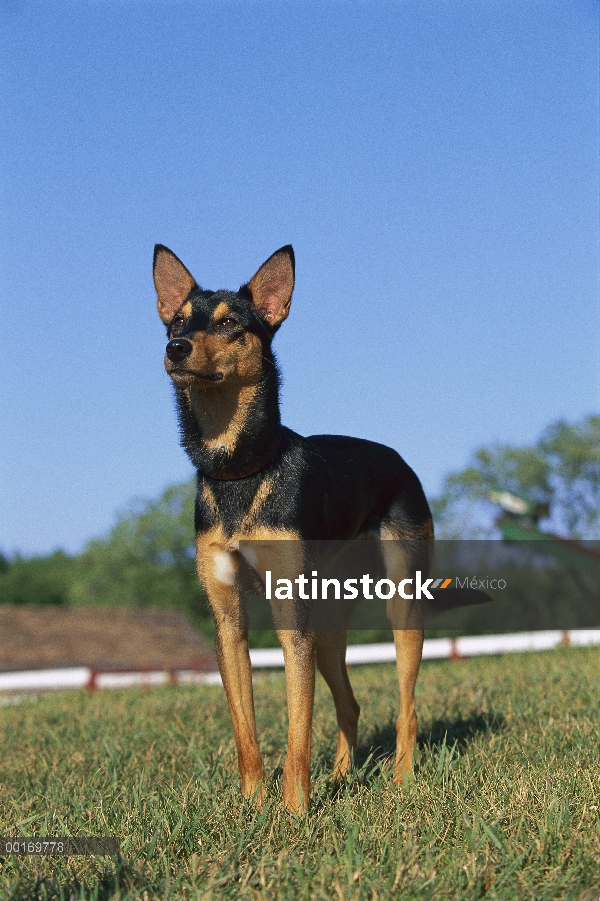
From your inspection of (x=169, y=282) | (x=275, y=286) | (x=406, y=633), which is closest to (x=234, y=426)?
(x=275, y=286)

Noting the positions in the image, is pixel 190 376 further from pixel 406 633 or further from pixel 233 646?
pixel 406 633

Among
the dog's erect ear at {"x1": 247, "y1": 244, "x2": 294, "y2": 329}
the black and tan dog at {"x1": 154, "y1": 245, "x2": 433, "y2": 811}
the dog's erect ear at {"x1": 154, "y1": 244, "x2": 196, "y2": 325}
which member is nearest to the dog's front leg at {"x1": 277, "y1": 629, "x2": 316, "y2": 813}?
the black and tan dog at {"x1": 154, "y1": 245, "x2": 433, "y2": 811}

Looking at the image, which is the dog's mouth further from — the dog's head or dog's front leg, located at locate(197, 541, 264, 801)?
dog's front leg, located at locate(197, 541, 264, 801)

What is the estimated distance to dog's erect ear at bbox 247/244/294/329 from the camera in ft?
16.8

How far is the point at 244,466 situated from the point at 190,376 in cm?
59

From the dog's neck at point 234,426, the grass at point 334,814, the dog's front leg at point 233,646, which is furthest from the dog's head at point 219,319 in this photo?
the grass at point 334,814

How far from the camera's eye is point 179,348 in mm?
4609

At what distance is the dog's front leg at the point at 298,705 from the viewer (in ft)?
15.0

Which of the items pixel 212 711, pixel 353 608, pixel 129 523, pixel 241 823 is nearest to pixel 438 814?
pixel 241 823

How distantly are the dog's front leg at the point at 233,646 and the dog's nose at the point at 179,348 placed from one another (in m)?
1.06

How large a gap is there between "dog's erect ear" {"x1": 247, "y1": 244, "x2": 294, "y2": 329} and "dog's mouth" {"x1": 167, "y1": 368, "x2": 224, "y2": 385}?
59 centimetres

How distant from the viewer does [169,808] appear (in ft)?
14.7

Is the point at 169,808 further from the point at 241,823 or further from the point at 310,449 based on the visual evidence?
the point at 310,449

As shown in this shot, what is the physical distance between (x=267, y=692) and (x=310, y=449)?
6.14 metres
